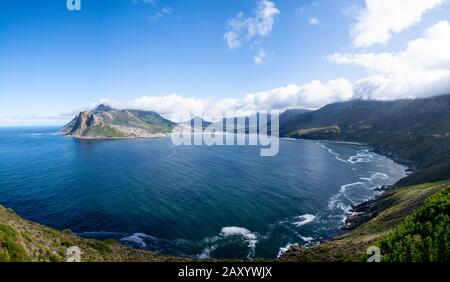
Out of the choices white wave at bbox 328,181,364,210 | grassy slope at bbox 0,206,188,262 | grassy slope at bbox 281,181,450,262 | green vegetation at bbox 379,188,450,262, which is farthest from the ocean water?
green vegetation at bbox 379,188,450,262

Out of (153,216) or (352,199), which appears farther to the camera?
(352,199)

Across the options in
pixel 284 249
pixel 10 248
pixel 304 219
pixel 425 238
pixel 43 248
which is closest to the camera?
pixel 425 238

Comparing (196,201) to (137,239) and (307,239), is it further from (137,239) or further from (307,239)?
(307,239)

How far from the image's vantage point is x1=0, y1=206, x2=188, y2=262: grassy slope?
2891 centimetres

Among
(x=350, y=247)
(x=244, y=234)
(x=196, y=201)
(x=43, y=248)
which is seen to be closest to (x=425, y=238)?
(x=350, y=247)

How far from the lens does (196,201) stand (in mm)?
90875

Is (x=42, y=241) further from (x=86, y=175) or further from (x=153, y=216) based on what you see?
(x=86, y=175)

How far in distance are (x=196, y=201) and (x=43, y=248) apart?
189ft

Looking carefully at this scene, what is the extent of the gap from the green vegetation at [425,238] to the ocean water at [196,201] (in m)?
36.9

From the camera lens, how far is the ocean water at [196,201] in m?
65.2
